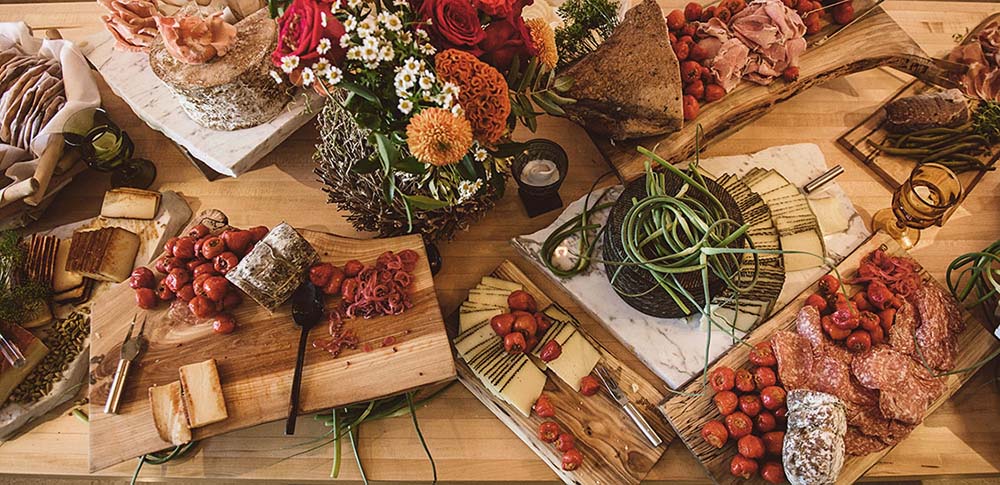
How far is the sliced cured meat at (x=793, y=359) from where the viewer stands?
53.7 inches

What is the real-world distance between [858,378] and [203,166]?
163 centimetres

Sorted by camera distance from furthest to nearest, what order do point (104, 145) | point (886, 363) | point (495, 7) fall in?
1. point (104, 145)
2. point (886, 363)
3. point (495, 7)

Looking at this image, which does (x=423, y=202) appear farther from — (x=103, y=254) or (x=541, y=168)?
(x=103, y=254)

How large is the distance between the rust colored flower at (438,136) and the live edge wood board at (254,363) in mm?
439

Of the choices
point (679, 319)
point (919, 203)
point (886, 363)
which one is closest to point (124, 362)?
point (679, 319)

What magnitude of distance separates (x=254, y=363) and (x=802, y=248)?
1.29 meters

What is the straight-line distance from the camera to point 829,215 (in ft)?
5.25

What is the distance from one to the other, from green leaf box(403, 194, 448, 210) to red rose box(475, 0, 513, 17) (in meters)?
0.35

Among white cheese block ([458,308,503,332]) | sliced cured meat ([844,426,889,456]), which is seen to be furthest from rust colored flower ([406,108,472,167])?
sliced cured meat ([844,426,889,456])

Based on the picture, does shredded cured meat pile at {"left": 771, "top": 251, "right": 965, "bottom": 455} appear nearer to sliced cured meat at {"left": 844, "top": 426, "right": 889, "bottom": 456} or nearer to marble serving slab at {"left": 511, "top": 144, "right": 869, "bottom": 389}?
sliced cured meat at {"left": 844, "top": 426, "right": 889, "bottom": 456}

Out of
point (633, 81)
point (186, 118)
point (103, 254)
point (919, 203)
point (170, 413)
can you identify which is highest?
point (633, 81)

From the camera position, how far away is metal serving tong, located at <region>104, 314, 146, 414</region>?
4.13 ft

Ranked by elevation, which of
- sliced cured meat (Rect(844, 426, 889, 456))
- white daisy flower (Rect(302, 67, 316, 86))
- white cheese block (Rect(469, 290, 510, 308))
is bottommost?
sliced cured meat (Rect(844, 426, 889, 456))

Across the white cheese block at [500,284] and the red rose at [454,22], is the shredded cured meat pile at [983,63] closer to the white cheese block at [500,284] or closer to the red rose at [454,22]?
the white cheese block at [500,284]
